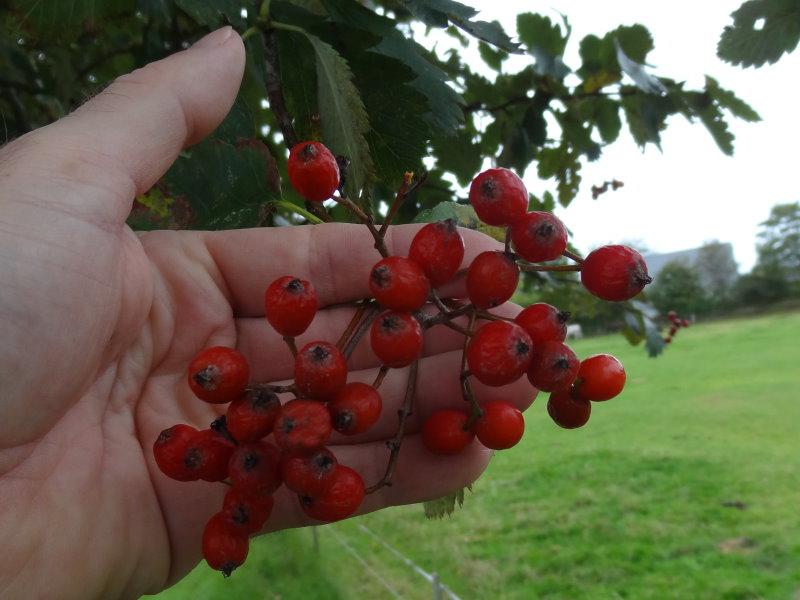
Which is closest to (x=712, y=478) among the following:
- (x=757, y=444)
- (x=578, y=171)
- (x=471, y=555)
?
(x=757, y=444)

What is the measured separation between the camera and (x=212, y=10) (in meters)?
1.60

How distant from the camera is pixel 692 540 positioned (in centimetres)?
1080

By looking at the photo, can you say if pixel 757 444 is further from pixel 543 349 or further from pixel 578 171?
pixel 543 349

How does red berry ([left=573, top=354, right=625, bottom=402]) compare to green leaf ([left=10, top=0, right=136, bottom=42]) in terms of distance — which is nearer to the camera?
red berry ([left=573, top=354, right=625, bottom=402])

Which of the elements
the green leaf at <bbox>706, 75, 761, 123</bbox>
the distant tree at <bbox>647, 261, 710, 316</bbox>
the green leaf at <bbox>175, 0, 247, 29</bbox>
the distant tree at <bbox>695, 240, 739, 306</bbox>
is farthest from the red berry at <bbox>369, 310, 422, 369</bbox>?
the distant tree at <bbox>695, 240, 739, 306</bbox>

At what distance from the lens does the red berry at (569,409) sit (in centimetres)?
115

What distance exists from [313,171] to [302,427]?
397 millimetres

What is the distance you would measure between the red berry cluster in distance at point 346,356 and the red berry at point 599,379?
11 centimetres

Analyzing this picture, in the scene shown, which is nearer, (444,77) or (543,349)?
(543,349)

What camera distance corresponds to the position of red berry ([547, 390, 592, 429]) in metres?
1.15

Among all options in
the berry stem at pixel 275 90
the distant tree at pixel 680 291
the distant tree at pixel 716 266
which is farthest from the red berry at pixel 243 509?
→ the distant tree at pixel 716 266

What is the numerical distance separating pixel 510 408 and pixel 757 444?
16.3m

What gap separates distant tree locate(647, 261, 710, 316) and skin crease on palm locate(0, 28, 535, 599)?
1392 inches

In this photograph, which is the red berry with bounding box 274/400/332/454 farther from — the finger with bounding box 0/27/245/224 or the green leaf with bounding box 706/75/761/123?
the green leaf with bounding box 706/75/761/123
